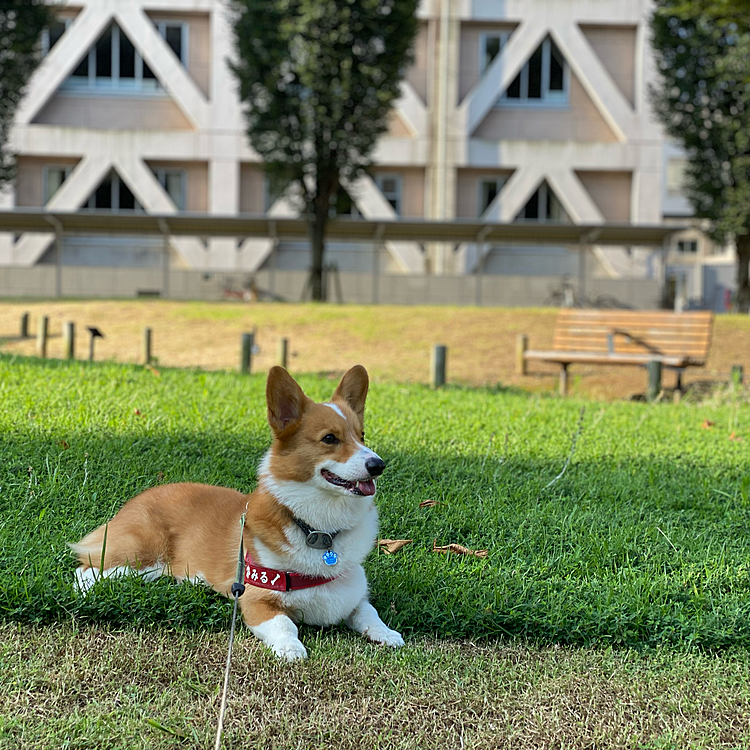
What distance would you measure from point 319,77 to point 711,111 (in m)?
11.2

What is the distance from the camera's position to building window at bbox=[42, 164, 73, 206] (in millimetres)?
32750

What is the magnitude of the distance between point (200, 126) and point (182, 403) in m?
27.4

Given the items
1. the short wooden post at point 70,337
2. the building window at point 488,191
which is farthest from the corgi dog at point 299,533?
the building window at point 488,191

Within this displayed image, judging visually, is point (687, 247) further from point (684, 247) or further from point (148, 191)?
point (148, 191)

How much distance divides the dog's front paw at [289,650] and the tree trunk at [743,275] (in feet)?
75.8

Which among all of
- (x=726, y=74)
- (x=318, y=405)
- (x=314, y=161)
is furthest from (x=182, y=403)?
(x=726, y=74)

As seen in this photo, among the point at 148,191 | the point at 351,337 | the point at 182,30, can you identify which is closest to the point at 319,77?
the point at 351,337

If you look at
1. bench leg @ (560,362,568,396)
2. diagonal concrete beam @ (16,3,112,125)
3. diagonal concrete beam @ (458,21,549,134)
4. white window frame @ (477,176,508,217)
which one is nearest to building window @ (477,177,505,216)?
white window frame @ (477,176,508,217)

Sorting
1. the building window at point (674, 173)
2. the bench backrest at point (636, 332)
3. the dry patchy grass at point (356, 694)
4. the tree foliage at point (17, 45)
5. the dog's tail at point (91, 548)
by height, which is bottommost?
the dry patchy grass at point (356, 694)

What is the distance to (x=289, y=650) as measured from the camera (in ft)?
9.74

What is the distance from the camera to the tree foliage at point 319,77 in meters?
19.6

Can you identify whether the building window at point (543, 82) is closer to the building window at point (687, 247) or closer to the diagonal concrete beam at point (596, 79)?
the diagonal concrete beam at point (596, 79)

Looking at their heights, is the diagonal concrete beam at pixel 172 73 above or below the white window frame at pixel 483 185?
above

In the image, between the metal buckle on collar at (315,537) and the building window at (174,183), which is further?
the building window at (174,183)
